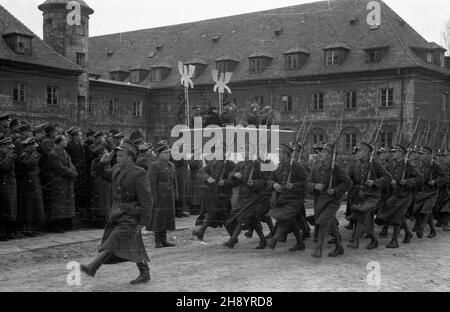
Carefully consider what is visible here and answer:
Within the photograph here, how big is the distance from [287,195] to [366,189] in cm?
166

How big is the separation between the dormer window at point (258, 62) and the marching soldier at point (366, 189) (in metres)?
30.0

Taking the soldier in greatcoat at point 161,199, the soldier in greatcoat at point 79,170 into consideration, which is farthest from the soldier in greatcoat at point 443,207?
the soldier in greatcoat at point 79,170

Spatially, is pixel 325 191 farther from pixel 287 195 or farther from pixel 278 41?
pixel 278 41

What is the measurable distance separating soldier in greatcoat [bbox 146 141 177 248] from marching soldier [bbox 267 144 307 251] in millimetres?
1847

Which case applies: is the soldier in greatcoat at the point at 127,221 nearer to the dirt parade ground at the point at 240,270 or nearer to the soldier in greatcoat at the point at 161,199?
the dirt parade ground at the point at 240,270

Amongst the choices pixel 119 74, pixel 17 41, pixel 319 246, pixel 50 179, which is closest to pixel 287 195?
pixel 319 246

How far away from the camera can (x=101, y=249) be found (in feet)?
22.6

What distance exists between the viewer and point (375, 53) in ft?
119

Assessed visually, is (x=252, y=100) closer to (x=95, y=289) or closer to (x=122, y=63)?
(x=122, y=63)

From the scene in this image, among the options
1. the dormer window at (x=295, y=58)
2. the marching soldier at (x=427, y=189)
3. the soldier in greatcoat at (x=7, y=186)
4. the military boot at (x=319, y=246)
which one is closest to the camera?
the military boot at (x=319, y=246)

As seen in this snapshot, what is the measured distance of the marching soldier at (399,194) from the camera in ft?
35.6

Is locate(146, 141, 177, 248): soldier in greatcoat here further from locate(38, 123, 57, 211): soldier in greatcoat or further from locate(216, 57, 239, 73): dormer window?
locate(216, 57, 239, 73): dormer window

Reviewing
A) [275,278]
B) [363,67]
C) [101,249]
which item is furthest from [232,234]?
[363,67]

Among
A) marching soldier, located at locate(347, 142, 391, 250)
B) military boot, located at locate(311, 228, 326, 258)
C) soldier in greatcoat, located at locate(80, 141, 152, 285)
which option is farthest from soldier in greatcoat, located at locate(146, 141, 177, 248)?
marching soldier, located at locate(347, 142, 391, 250)
